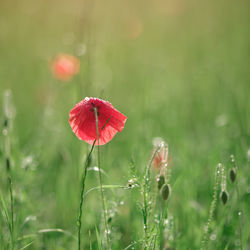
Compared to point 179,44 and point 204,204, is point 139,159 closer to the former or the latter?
point 204,204

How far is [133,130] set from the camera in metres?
2.54

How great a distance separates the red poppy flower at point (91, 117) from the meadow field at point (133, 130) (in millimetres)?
118

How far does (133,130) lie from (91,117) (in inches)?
62.7

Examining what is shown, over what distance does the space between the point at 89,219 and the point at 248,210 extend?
Result: 650mm

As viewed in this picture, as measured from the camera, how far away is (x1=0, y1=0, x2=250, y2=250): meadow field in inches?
45.8

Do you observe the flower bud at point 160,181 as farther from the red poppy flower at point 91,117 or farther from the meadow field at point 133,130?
the red poppy flower at point 91,117

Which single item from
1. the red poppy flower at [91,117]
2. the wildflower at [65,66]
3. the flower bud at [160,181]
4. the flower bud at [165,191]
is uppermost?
the wildflower at [65,66]

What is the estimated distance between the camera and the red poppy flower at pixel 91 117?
942 mm

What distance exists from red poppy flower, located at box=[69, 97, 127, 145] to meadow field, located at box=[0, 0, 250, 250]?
0.12 meters

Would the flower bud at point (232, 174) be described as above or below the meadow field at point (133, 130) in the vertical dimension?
below

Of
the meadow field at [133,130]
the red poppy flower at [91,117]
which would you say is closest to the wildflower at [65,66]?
the meadow field at [133,130]

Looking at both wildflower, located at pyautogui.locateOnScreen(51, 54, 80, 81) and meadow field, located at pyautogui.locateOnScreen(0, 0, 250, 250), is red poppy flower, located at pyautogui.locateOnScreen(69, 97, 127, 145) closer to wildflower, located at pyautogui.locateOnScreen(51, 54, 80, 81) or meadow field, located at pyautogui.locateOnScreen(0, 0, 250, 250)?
meadow field, located at pyautogui.locateOnScreen(0, 0, 250, 250)

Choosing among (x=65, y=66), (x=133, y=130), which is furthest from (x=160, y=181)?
(x=65, y=66)

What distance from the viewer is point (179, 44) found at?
4691mm
